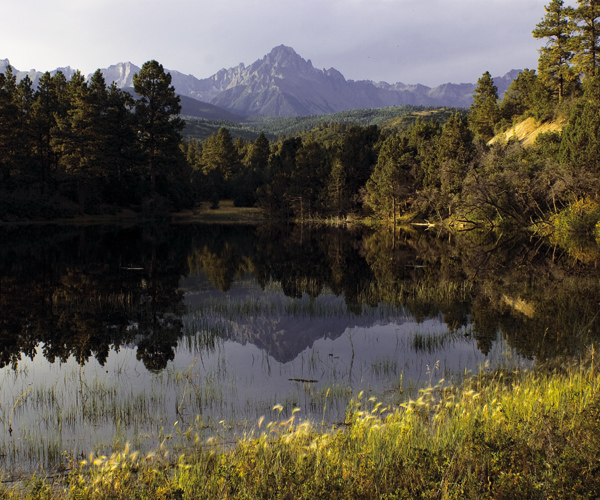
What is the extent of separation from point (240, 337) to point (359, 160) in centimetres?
6535

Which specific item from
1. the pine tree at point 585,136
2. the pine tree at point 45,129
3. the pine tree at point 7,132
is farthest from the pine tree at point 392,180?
the pine tree at point 7,132

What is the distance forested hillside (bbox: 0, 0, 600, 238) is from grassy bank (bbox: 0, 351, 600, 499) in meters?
39.1

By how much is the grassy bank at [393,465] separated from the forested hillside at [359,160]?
39.1m

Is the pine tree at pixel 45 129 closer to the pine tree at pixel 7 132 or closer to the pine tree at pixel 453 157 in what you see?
the pine tree at pixel 7 132

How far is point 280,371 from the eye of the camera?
33.5 ft

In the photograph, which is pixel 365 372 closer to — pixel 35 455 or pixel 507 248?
pixel 35 455

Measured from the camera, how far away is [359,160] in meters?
75.2

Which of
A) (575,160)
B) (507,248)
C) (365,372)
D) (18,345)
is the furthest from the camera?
(575,160)

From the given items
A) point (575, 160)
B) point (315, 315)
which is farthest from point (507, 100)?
point (315, 315)

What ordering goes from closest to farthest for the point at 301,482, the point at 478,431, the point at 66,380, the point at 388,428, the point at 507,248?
the point at 301,482 < the point at 478,431 < the point at 388,428 < the point at 66,380 < the point at 507,248

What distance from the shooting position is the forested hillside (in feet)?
143

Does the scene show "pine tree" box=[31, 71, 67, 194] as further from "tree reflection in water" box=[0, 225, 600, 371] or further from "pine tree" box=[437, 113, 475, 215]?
"pine tree" box=[437, 113, 475, 215]

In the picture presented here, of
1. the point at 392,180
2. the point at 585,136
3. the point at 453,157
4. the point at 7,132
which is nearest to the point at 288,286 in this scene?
the point at 585,136

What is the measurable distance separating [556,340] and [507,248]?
2209 centimetres
